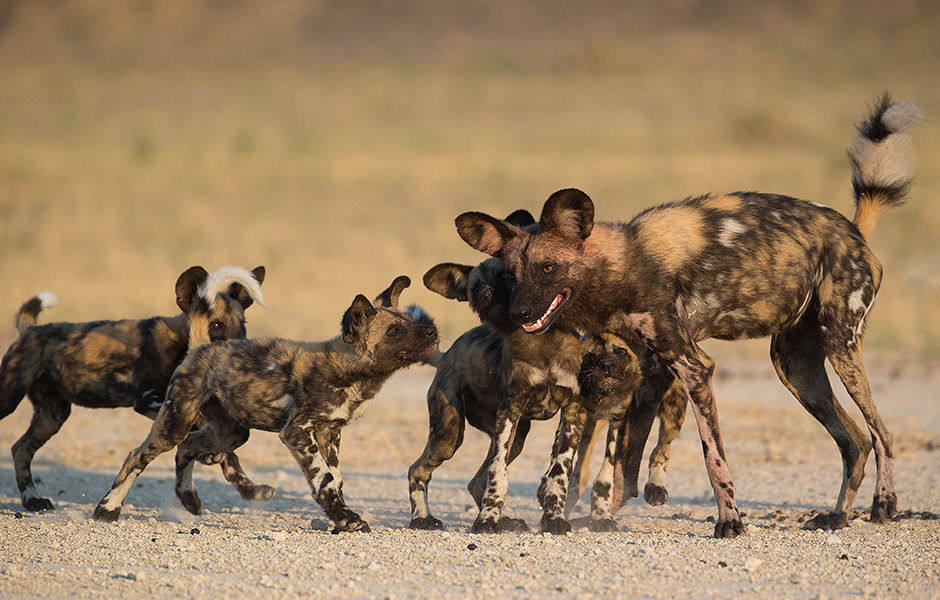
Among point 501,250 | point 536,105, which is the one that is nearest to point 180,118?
point 536,105

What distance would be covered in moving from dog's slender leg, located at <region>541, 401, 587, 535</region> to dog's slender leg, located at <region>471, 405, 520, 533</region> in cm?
24

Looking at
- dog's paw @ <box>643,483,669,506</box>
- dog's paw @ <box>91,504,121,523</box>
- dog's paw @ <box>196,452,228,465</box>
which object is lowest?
dog's paw @ <box>91,504,121,523</box>

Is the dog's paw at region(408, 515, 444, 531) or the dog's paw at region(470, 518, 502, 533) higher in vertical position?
the dog's paw at region(470, 518, 502, 533)

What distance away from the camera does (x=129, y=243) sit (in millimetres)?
20719

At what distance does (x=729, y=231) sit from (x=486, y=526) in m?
2.03

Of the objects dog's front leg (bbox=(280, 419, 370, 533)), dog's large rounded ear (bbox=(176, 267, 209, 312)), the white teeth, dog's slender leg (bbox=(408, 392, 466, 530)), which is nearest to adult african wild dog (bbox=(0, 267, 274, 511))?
dog's large rounded ear (bbox=(176, 267, 209, 312))

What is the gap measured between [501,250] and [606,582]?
80.7 inches

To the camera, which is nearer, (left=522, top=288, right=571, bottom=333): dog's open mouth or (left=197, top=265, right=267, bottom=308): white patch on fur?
(left=522, top=288, right=571, bottom=333): dog's open mouth

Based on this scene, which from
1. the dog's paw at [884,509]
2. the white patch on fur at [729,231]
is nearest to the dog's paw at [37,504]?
→ the white patch on fur at [729,231]

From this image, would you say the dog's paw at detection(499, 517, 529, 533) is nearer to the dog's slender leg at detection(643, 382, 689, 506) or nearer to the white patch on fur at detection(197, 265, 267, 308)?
the dog's slender leg at detection(643, 382, 689, 506)

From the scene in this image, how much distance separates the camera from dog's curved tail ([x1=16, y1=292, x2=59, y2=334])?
8.06 meters

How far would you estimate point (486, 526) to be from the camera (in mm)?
6102

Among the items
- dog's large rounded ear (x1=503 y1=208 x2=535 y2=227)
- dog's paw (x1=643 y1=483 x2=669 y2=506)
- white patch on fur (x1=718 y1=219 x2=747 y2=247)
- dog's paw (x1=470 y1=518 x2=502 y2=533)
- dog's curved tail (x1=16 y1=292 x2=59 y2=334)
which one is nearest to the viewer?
dog's paw (x1=470 y1=518 x2=502 y2=533)

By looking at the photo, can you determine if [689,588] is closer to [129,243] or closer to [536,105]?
[129,243]
